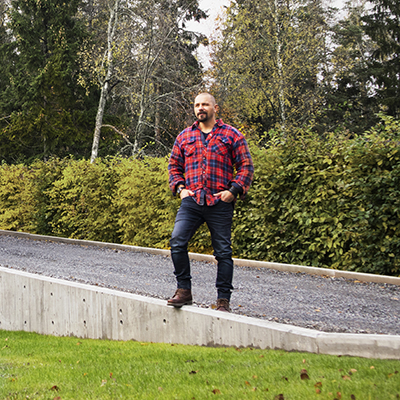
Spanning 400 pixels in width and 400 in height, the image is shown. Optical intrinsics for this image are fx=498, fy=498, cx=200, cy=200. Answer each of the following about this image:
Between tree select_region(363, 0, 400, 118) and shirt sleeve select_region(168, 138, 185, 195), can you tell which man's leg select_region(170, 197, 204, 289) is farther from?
tree select_region(363, 0, 400, 118)

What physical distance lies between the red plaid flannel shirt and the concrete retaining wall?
1.17m

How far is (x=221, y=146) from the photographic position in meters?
4.73

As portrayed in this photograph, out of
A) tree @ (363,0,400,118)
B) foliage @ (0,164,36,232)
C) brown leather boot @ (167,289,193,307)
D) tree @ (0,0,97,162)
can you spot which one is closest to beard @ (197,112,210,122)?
brown leather boot @ (167,289,193,307)

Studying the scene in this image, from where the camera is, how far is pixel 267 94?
23609 mm

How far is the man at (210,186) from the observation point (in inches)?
183

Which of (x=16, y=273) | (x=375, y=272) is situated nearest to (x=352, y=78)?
(x=375, y=272)

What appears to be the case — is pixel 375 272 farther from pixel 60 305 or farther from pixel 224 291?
pixel 60 305

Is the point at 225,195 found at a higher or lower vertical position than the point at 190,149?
lower

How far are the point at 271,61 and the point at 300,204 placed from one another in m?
16.2

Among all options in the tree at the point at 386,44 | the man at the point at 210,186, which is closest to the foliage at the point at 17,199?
the man at the point at 210,186

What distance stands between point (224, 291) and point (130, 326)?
1.19 m

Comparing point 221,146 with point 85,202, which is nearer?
point 221,146

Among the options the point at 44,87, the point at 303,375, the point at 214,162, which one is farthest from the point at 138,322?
the point at 44,87

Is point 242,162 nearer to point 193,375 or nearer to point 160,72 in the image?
point 193,375
